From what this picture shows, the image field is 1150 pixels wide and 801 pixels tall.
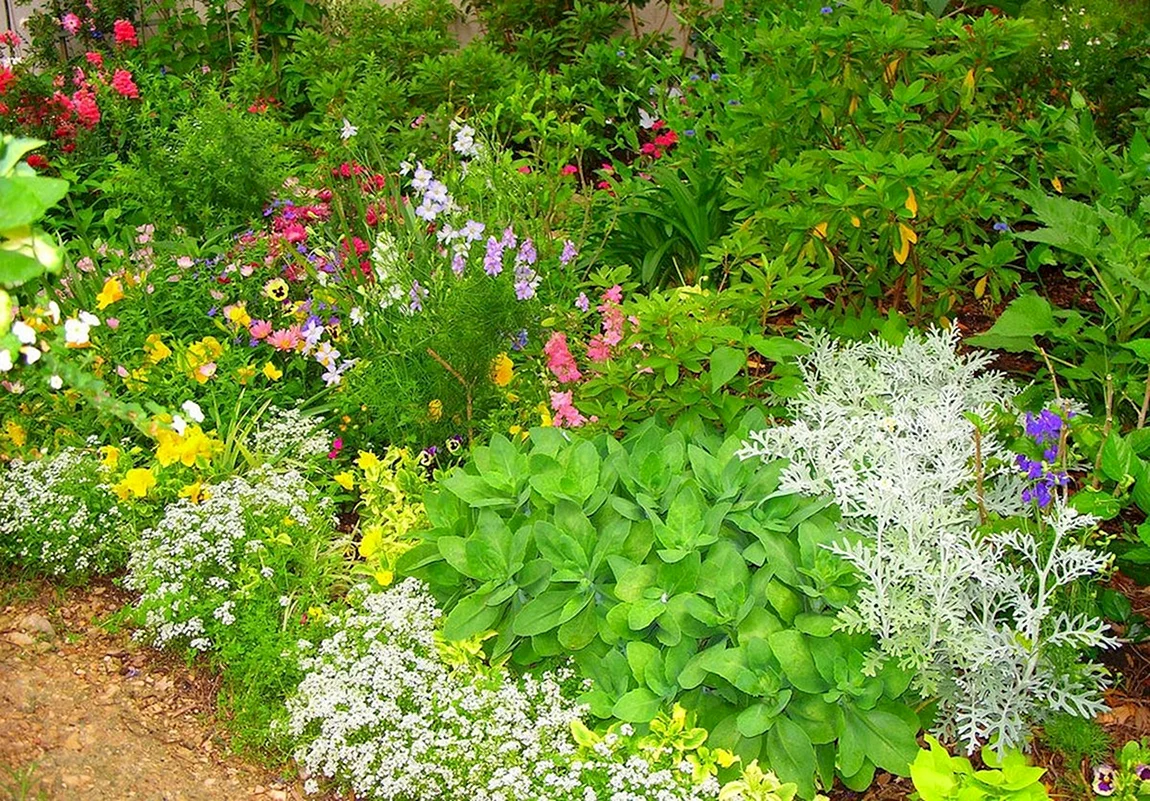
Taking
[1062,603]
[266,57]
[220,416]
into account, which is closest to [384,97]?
[266,57]

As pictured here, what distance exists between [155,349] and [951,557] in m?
2.35

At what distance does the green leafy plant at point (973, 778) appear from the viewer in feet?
7.56

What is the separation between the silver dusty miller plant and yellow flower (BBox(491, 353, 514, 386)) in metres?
0.88

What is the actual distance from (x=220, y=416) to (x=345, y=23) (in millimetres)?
2946

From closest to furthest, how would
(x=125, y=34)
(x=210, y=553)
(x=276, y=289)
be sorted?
Answer: (x=210, y=553) < (x=276, y=289) < (x=125, y=34)

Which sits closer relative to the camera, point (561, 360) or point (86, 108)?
point (561, 360)

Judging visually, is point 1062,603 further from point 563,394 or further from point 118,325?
point 118,325

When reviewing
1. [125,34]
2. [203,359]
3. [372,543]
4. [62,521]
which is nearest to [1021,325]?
[372,543]

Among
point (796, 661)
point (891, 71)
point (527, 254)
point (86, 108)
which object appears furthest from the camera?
point (86, 108)

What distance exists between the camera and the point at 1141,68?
171 inches

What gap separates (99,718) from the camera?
2.82m

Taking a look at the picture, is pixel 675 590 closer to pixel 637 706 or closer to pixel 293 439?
pixel 637 706

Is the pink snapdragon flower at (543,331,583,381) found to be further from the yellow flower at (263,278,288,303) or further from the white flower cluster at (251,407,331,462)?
the yellow flower at (263,278,288,303)

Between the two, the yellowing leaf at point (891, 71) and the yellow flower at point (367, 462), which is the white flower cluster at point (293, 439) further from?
the yellowing leaf at point (891, 71)
